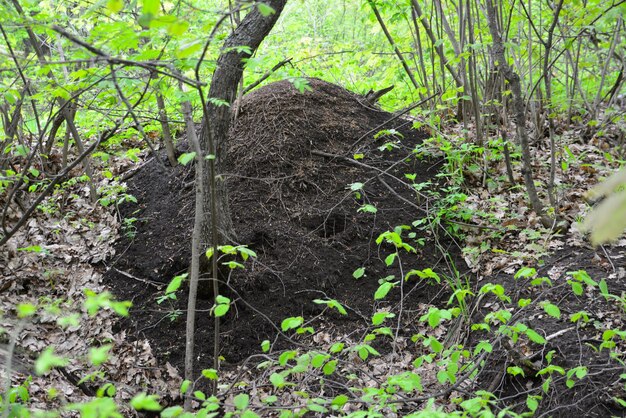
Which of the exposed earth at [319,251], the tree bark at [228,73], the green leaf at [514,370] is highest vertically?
the tree bark at [228,73]

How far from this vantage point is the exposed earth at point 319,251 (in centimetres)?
347

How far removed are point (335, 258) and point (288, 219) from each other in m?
0.62

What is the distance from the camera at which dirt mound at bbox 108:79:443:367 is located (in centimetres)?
432

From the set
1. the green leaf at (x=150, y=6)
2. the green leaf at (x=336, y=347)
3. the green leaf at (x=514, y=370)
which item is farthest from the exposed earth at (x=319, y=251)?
the green leaf at (x=150, y=6)

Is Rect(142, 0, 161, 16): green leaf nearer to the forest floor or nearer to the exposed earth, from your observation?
the exposed earth

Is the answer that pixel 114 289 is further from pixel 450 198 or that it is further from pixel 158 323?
pixel 450 198

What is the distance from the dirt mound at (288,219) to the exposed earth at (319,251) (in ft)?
0.04

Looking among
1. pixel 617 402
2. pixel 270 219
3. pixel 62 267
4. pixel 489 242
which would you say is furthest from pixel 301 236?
pixel 617 402

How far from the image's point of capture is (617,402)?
2.82m

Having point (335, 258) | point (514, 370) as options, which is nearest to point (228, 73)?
point (335, 258)

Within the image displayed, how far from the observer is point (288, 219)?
195 inches

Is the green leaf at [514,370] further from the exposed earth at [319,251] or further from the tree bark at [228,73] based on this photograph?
the tree bark at [228,73]

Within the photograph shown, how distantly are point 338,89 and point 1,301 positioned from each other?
428cm

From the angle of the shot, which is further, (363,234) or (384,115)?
(384,115)
